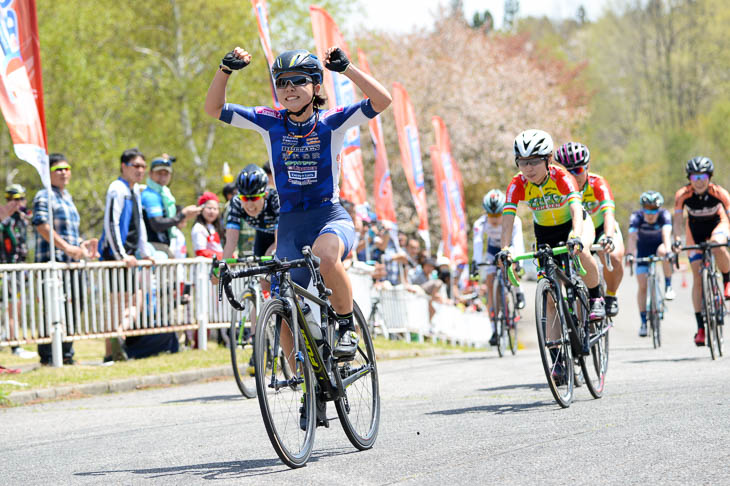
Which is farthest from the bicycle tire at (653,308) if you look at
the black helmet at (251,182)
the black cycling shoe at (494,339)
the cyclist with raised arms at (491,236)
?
the black helmet at (251,182)

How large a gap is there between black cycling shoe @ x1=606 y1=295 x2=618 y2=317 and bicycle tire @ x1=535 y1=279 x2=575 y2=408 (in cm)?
181

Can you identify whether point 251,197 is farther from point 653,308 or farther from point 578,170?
point 653,308

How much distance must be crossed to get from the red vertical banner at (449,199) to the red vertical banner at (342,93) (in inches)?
244

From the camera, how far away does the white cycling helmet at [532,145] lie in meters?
8.72

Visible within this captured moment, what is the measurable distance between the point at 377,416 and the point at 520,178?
326cm

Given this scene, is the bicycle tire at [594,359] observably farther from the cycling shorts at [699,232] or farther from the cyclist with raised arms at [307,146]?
the cycling shorts at [699,232]

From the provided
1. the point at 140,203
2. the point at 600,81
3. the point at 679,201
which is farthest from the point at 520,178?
the point at 600,81

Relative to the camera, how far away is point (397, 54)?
49750mm

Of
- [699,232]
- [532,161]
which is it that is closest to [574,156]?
[532,161]

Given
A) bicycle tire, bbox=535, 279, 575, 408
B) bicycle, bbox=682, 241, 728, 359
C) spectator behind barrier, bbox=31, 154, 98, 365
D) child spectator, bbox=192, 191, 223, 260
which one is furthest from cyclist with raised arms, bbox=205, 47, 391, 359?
child spectator, bbox=192, 191, 223, 260

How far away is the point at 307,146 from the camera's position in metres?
6.54

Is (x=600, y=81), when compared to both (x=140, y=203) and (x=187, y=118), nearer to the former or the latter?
(x=187, y=118)

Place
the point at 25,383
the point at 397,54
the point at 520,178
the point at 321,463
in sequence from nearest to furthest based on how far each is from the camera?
1. the point at 321,463
2. the point at 520,178
3. the point at 25,383
4. the point at 397,54

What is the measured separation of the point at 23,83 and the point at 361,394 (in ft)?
24.3
